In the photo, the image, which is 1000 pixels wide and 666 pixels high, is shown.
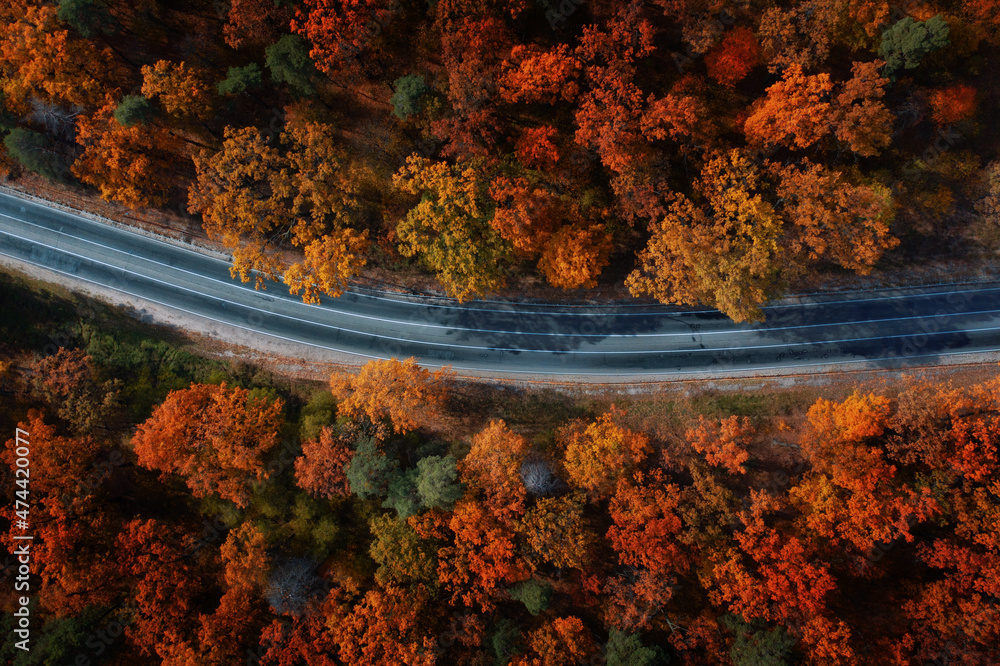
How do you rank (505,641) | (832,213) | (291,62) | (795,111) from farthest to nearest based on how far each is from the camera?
(505,641) < (291,62) < (832,213) < (795,111)

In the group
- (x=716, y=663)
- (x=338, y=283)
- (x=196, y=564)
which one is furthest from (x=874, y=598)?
(x=196, y=564)

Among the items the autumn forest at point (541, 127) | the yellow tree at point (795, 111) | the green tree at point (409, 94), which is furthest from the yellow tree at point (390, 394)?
the yellow tree at point (795, 111)

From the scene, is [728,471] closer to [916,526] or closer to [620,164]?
[916,526]

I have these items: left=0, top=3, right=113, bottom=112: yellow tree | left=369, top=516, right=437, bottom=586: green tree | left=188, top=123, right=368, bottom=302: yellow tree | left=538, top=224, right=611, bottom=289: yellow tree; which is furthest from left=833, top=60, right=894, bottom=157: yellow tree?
left=0, top=3, right=113, bottom=112: yellow tree

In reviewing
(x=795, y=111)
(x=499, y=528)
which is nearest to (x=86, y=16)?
(x=499, y=528)

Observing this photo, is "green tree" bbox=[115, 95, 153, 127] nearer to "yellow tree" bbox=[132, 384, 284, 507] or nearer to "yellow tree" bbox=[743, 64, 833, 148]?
"yellow tree" bbox=[132, 384, 284, 507]

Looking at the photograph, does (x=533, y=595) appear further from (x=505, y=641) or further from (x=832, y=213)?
(x=832, y=213)
